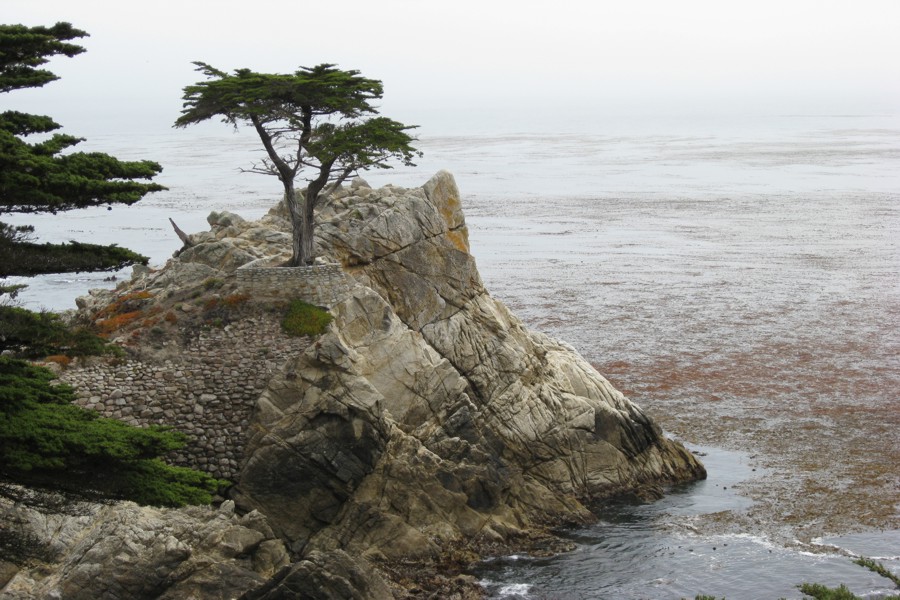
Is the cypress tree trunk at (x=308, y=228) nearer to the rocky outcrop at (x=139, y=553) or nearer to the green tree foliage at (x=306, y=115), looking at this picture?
the green tree foliage at (x=306, y=115)

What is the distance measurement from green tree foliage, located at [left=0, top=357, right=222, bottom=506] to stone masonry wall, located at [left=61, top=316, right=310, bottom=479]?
10.6m

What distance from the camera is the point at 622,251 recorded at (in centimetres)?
8075

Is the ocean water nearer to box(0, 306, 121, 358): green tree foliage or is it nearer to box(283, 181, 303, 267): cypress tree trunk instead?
box(283, 181, 303, 267): cypress tree trunk

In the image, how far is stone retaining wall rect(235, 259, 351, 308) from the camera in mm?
34281

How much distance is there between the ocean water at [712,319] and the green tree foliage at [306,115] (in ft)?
45.3

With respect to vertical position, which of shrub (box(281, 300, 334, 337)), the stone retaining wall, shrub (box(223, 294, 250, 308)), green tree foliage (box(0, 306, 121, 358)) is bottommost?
shrub (box(281, 300, 334, 337))

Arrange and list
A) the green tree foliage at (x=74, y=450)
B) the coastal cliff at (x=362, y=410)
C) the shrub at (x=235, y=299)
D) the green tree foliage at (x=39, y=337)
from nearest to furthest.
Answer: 1. the green tree foliage at (x=74, y=450)
2. the green tree foliage at (x=39, y=337)
3. the coastal cliff at (x=362, y=410)
4. the shrub at (x=235, y=299)

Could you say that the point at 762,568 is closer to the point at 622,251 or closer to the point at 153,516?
the point at 153,516

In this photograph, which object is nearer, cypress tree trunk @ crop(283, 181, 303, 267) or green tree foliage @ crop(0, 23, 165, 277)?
green tree foliage @ crop(0, 23, 165, 277)

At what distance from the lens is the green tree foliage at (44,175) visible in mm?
17297

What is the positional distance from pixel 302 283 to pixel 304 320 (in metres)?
1.60

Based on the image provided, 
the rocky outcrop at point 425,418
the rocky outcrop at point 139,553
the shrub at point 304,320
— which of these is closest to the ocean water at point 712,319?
the rocky outcrop at point 425,418

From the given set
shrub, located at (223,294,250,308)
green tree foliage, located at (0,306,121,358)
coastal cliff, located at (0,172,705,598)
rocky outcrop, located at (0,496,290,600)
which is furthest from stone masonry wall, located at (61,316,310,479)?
green tree foliage, located at (0,306,121,358)

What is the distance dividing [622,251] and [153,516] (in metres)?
59.4
